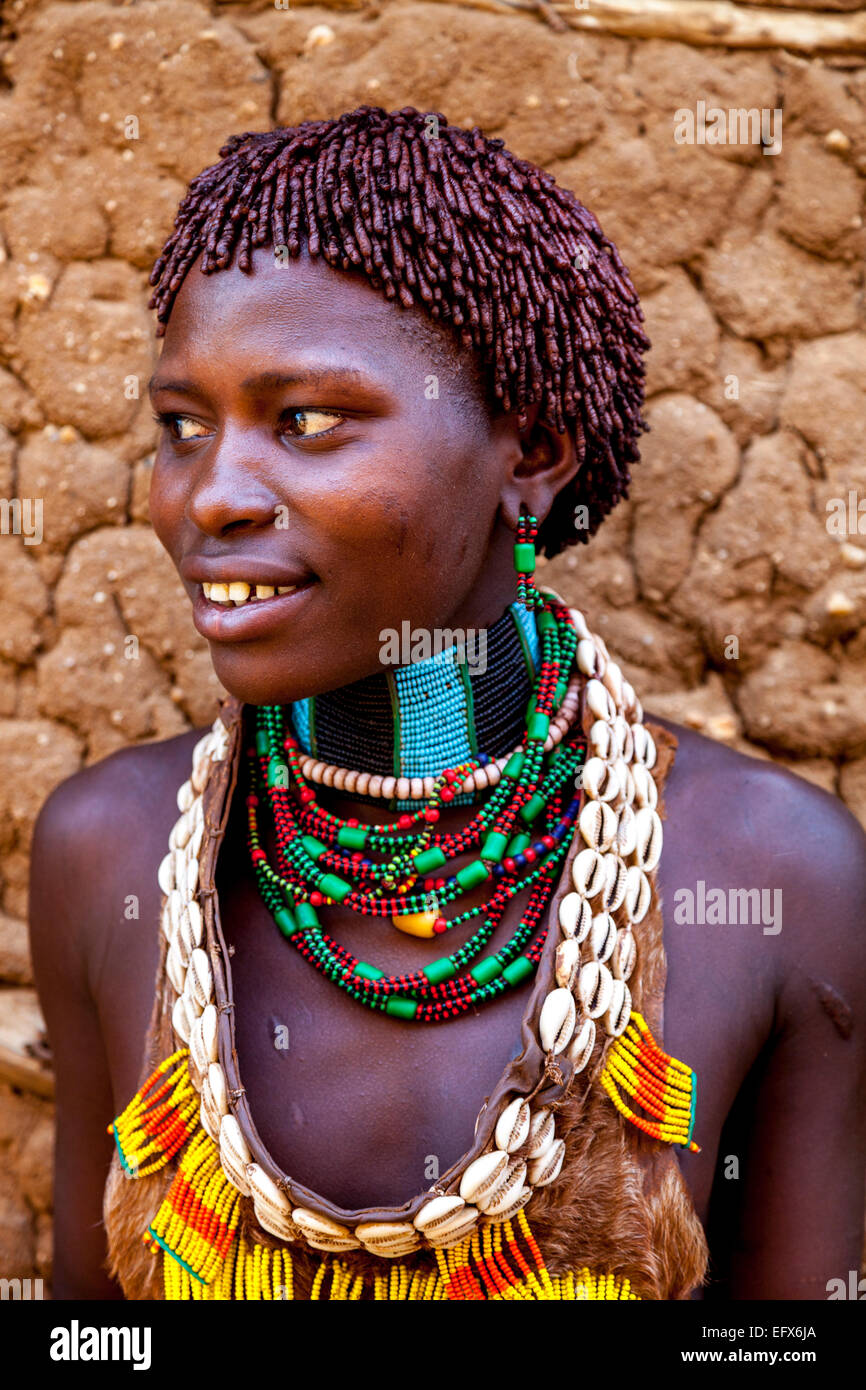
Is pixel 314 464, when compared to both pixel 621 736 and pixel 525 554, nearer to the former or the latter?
pixel 525 554

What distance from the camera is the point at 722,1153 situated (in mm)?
1847

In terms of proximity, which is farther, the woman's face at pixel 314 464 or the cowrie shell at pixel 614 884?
the cowrie shell at pixel 614 884

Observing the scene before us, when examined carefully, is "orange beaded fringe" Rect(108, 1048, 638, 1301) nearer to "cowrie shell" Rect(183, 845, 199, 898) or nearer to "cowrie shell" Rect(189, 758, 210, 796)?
"cowrie shell" Rect(183, 845, 199, 898)

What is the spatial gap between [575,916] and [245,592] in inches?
22.7

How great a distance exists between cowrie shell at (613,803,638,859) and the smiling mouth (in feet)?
1.75

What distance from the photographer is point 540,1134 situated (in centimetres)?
157

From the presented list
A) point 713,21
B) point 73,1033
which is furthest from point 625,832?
point 713,21

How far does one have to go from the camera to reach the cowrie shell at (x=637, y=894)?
1676 millimetres

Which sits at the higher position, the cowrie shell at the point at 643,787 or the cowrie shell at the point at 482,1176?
the cowrie shell at the point at 643,787

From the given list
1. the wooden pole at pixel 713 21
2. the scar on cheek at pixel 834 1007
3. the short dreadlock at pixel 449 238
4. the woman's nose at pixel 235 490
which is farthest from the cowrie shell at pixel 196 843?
the wooden pole at pixel 713 21

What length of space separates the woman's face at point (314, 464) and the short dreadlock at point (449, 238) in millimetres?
33

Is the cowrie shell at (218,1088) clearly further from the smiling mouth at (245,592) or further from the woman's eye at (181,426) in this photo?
the woman's eye at (181,426)

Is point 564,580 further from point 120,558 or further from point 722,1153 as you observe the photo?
point 722,1153
